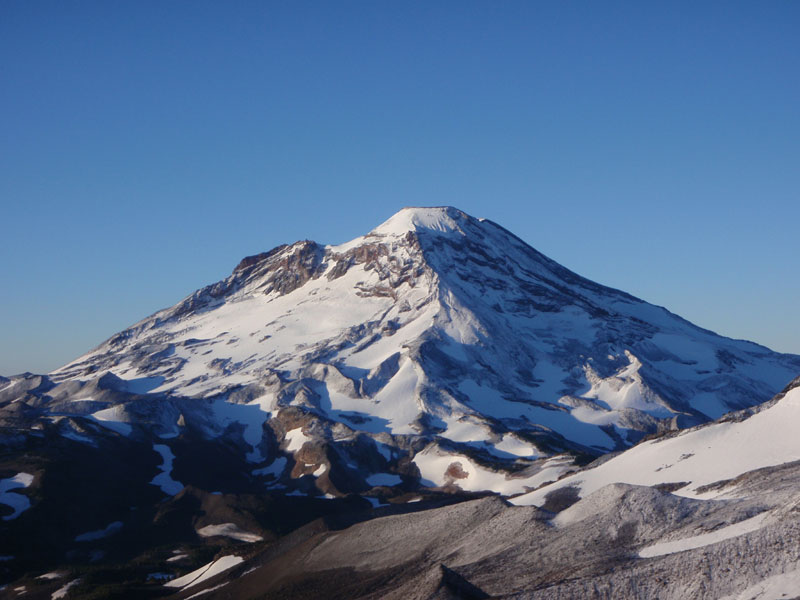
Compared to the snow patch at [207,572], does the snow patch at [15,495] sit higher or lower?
higher

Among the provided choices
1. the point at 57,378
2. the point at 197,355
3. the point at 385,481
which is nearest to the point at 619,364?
the point at 385,481

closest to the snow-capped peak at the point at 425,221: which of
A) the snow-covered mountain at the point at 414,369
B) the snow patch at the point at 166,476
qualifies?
the snow-covered mountain at the point at 414,369

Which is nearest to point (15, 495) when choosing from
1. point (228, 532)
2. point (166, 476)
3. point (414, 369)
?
point (166, 476)

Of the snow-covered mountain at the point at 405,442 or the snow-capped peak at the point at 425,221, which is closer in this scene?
the snow-covered mountain at the point at 405,442

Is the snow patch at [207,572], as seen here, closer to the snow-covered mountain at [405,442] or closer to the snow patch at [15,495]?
the snow-covered mountain at [405,442]

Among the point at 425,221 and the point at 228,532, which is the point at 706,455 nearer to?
the point at 228,532

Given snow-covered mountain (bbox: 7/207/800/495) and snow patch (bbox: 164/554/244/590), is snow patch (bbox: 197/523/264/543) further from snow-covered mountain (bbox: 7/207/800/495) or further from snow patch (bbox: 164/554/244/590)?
snow patch (bbox: 164/554/244/590)

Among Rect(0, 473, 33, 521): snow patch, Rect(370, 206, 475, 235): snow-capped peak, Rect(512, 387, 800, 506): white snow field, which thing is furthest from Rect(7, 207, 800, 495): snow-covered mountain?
Rect(512, 387, 800, 506): white snow field

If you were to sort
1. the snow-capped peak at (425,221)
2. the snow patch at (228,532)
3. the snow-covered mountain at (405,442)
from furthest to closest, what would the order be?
the snow-capped peak at (425,221) < the snow patch at (228,532) < the snow-covered mountain at (405,442)
